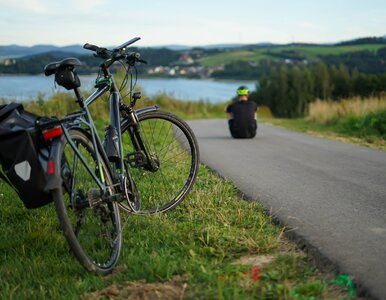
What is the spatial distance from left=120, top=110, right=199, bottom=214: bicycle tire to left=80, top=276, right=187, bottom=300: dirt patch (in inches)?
54.3

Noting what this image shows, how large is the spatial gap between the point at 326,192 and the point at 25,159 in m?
3.29

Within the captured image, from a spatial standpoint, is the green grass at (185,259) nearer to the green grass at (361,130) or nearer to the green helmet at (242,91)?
the green helmet at (242,91)

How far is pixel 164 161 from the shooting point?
15.6 ft

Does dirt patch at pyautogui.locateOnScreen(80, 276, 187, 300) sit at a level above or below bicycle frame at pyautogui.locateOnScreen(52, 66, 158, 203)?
below

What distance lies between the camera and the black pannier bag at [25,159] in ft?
9.33

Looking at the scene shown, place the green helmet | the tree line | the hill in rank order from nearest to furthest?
the green helmet < the tree line < the hill

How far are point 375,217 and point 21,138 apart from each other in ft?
9.42

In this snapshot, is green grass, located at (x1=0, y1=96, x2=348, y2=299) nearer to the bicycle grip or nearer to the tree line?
the bicycle grip

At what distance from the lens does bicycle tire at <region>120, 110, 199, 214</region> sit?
4.34 m

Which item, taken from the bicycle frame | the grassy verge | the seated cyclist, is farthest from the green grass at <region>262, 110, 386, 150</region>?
the grassy verge

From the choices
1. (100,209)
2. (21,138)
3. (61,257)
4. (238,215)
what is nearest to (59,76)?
(21,138)

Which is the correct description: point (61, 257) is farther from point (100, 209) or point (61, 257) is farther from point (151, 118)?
point (151, 118)

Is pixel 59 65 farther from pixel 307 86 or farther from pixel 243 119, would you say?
pixel 307 86

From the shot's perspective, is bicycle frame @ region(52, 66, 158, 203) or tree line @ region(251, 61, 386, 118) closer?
bicycle frame @ region(52, 66, 158, 203)
